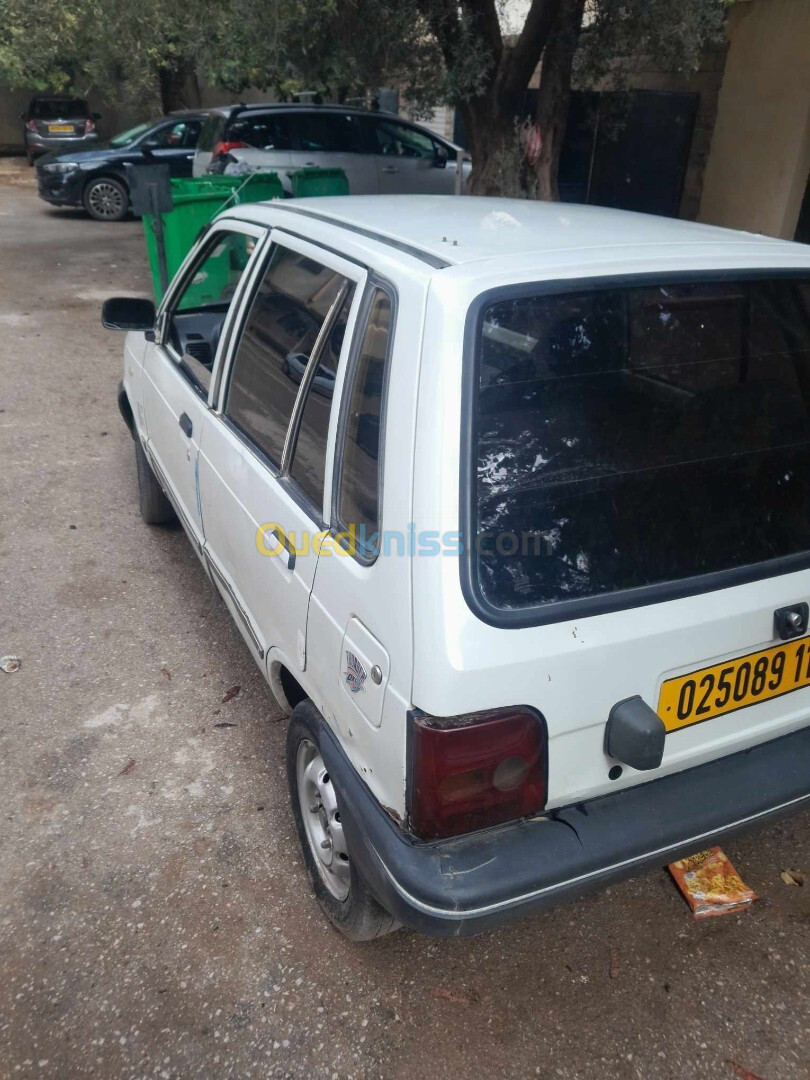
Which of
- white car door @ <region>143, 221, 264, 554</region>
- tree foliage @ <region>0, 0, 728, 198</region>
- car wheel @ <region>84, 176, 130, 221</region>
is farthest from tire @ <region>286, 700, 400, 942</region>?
car wheel @ <region>84, 176, 130, 221</region>

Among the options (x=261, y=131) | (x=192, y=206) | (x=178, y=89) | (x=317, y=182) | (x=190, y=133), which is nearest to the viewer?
(x=192, y=206)

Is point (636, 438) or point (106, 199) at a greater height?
point (636, 438)

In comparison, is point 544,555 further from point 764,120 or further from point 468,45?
point 764,120

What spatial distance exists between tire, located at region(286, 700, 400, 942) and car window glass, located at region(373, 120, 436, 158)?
10.4 m

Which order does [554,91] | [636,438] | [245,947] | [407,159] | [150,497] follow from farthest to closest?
[407,159], [554,91], [150,497], [245,947], [636,438]

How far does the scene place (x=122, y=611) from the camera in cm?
394

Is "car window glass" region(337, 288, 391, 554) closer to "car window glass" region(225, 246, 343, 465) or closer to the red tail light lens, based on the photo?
"car window glass" region(225, 246, 343, 465)

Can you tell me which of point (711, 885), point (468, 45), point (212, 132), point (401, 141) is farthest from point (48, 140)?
point (711, 885)

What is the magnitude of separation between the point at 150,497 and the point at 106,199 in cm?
1121

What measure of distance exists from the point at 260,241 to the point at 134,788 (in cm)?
193

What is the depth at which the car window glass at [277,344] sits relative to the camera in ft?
7.72

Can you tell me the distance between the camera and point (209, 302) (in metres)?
4.32

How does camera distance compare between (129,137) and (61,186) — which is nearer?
(61,186)

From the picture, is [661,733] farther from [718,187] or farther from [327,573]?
[718,187]
